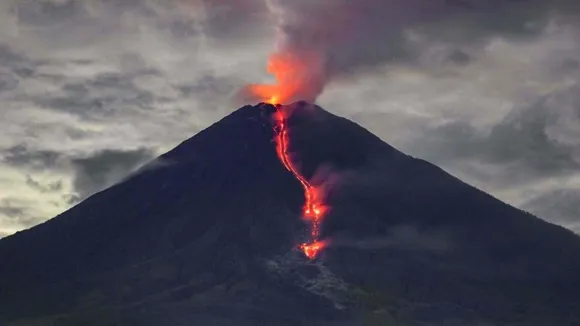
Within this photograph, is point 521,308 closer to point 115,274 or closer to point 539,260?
point 539,260

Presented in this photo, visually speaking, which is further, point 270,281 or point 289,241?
point 289,241

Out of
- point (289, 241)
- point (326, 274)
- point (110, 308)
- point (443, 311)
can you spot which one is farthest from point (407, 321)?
point (110, 308)

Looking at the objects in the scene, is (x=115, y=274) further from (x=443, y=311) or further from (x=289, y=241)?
(x=443, y=311)

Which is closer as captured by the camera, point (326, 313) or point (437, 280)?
point (326, 313)

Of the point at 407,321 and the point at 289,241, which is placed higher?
the point at 289,241

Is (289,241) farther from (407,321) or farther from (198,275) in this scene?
(407,321)

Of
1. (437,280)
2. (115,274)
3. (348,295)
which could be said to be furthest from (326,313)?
(115,274)

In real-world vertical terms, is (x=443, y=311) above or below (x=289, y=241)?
below

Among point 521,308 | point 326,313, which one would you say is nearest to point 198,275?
point 326,313
